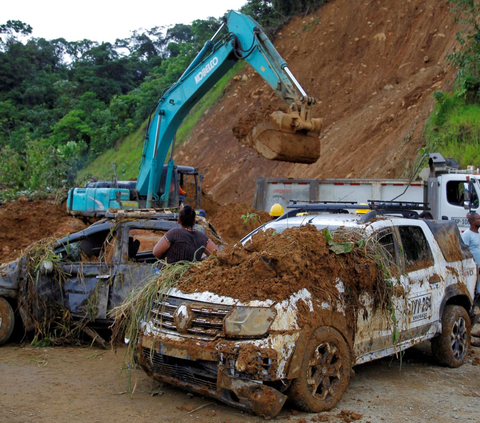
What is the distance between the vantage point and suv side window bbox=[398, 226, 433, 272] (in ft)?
20.4

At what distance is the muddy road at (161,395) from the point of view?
4.88 metres

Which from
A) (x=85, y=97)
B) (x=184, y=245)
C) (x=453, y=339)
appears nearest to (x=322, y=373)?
(x=184, y=245)

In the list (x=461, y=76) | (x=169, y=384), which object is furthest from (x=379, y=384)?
(x=461, y=76)

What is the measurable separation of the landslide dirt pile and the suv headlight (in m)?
10.1

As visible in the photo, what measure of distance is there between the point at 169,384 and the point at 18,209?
12746mm

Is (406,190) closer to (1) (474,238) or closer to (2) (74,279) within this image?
(1) (474,238)

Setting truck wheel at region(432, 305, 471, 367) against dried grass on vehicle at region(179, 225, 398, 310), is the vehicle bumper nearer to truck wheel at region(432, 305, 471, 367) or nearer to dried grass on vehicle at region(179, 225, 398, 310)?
dried grass on vehicle at region(179, 225, 398, 310)

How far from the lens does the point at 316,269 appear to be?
5.21m

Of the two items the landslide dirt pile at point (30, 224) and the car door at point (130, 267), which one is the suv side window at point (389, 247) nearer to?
the car door at point (130, 267)

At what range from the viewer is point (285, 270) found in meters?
5.06

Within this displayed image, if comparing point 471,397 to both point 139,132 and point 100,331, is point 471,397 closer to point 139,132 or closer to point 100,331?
point 100,331

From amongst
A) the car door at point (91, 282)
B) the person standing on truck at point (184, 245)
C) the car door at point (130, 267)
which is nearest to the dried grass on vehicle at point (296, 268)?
the person standing on truck at point (184, 245)

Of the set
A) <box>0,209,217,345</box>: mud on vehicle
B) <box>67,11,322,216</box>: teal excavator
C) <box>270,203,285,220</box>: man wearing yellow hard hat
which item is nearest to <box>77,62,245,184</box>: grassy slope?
<box>67,11,322,216</box>: teal excavator

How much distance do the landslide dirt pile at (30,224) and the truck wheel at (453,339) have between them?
996cm
